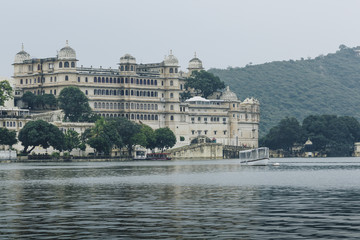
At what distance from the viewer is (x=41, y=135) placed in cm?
16050

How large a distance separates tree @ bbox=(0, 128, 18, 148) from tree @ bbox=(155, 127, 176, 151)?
35.8 m

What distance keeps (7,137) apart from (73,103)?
998 inches

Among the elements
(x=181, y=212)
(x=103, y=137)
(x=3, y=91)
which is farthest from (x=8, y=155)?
(x=181, y=212)

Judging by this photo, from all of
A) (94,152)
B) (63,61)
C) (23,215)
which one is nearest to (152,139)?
(94,152)

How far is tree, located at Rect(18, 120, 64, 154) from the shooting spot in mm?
159875

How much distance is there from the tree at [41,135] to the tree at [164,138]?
102 ft

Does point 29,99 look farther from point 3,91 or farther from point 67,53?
point 3,91

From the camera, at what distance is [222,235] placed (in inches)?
1457

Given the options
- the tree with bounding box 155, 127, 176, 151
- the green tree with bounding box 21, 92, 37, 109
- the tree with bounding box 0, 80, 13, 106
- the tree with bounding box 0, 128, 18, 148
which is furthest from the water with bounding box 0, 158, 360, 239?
the green tree with bounding box 21, 92, 37, 109

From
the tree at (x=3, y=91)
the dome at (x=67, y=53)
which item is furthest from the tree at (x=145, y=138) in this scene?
the tree at (x=3, y=91)

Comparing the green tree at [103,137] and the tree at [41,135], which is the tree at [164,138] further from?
the tree at [41,135]

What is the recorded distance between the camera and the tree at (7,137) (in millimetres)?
161125

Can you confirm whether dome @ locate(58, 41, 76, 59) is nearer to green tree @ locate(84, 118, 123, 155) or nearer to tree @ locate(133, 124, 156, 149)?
tree @ locate(133, 124, 156, 149)

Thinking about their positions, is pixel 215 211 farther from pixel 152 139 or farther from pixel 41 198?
pixel 152 139
